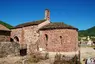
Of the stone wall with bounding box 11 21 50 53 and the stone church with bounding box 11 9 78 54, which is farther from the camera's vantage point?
the stone wall with bounding box 11 21 50 53

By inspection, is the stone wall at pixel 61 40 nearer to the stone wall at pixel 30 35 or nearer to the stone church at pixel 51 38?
the stone church at pixel 51 38

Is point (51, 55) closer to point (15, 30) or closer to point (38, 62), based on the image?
point (38, 62)

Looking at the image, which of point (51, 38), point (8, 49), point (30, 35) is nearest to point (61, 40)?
point (51, 38)

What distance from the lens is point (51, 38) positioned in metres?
25.6

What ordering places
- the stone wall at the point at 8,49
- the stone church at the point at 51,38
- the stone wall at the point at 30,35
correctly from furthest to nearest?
1. the stone wall at the point at 30,35
2. the stone church at the point at 51,38
3. the stone wall at the point at 8,49

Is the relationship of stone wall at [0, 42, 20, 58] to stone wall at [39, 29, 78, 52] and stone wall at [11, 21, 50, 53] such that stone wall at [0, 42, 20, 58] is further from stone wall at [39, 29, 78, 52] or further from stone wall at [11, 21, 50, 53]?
stone wall at [39, 29, 78, 52]

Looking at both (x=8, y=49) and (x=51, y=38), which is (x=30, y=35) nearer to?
(x=51, y=38)

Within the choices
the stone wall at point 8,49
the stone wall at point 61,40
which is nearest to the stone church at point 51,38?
the stone wall at point 61,40

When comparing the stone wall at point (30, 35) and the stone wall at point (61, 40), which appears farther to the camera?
the stone wall at point (30, 35)

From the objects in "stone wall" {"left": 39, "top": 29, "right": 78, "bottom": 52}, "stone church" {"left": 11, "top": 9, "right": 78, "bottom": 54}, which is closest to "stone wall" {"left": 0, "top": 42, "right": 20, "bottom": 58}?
"stone church" {"left": 11, "top": 9, "right": 78, "bottom": 54}

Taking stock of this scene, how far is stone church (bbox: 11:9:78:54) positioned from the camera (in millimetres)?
25016

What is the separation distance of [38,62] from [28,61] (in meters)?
1.42

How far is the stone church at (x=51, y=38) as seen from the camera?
82.1 ft

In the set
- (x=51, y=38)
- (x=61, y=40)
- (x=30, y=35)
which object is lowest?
(x=61, y=40)
